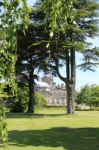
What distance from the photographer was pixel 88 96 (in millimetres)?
88562

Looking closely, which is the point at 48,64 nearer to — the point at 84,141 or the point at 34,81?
the point at 34,81

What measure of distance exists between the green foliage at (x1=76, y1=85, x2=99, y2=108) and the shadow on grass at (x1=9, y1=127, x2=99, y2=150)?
62991 mm

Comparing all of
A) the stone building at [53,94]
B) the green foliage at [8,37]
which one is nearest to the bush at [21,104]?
the green foliage at [8,37]

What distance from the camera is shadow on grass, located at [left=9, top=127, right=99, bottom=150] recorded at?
17.5 m

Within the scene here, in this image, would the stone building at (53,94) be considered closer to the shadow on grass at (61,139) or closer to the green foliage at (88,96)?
the green foliage at (88,96)

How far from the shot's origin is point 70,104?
40.9 metres

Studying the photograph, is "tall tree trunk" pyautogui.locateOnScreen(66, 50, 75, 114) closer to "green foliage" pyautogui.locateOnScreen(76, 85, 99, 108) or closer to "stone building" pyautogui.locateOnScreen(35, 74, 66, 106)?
"green foliage" pyautogui.locateOnScreen(76, 85, 99, 108)

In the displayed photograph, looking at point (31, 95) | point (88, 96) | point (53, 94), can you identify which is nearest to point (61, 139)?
point (31, 95)

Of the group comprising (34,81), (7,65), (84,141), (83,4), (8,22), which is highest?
(83,4)

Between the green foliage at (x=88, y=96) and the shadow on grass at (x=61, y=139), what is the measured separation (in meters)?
63.0

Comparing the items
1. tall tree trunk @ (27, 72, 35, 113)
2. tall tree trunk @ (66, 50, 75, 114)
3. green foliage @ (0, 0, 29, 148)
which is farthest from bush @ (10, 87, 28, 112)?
green foliage @ (0, 0, 29, 148)

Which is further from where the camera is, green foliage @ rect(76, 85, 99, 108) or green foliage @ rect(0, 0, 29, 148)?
green foliage @ rect(76, 85, 99, 108)

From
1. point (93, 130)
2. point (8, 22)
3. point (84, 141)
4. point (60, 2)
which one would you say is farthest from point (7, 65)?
point (93, 130)

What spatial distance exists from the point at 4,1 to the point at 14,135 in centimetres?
1646
